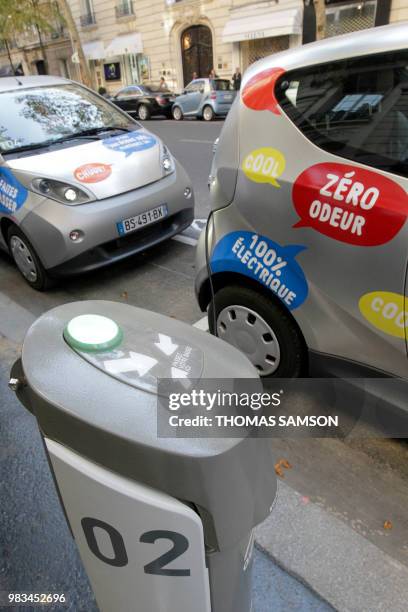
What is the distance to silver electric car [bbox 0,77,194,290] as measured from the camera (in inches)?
138

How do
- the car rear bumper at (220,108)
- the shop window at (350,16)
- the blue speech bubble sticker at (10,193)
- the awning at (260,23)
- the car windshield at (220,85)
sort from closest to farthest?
1. the blue speech bubble sticker at (10,193)
2. the car rear bumper at (220,108)
3. the car windshield at (220,85)
4. the shop window at (350,16)
5. the awning at (260,23)

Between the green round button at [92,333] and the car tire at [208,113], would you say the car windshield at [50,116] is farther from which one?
the car tire at [208,113]

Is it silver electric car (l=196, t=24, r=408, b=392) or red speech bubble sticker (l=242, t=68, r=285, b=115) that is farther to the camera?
red speech bubble sticker (l=242, t=68, r=285, b=115)

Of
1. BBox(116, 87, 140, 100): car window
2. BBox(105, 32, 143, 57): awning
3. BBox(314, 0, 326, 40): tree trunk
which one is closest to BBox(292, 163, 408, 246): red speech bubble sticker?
BBox(314, 0, 326, 40): tree trunk

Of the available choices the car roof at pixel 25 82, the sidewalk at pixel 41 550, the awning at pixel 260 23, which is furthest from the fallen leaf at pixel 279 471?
the awning at pixel 260 23

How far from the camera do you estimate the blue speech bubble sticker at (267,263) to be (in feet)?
6.66

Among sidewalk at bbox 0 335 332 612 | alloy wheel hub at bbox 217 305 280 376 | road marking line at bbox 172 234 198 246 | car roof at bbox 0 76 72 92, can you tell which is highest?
car roof at bbox 0 76 72 92

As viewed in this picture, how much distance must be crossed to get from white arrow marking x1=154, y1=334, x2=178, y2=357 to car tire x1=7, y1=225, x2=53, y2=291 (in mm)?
3086

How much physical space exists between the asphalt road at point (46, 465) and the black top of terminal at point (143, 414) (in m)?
0.92

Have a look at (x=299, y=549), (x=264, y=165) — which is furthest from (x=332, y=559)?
(x=264, y=165)

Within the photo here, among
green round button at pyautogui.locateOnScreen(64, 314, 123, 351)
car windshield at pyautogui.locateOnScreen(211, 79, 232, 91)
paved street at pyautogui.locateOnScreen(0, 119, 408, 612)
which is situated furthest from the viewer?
car windshield at pyautogui.locateOnScreen(211, 79, 232, 91)

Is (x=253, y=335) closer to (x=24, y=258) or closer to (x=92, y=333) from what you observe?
(x=92, y=333)

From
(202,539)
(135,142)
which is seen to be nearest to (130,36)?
(135,142)

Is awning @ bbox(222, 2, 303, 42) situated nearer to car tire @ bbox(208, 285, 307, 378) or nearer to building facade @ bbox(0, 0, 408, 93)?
building facade @ bbox(0, 0, 408, 93)
